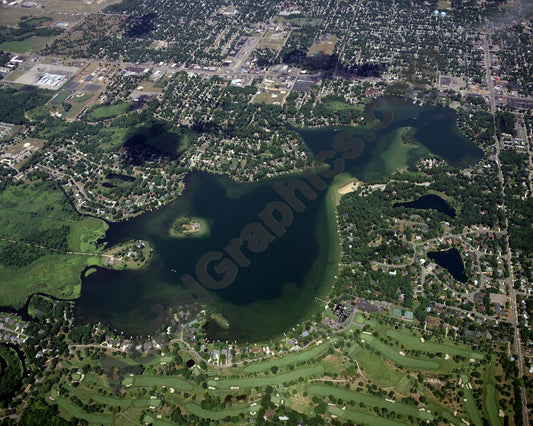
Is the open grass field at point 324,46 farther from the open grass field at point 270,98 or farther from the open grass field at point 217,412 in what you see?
the open grass field at point 217,412

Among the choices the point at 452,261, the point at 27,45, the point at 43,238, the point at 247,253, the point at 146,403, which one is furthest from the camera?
the point at 27,45

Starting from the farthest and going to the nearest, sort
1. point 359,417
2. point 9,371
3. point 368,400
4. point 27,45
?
point 27,45 → point 9,371 → point 368,400 → point 359,417

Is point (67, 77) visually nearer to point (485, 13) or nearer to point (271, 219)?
point (271, 219)

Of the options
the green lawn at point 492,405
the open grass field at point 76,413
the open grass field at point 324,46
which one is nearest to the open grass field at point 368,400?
the green lawn at point 492,405

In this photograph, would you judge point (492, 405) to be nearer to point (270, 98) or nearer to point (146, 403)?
point (146, 403)

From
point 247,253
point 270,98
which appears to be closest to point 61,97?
point 270,98

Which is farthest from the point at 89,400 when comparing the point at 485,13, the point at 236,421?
the point at 485,13

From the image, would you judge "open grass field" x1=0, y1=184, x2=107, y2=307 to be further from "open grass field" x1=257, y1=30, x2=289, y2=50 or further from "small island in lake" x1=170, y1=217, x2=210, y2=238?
"open grass field" x1=257, y1=30, x2=289, y2=50
